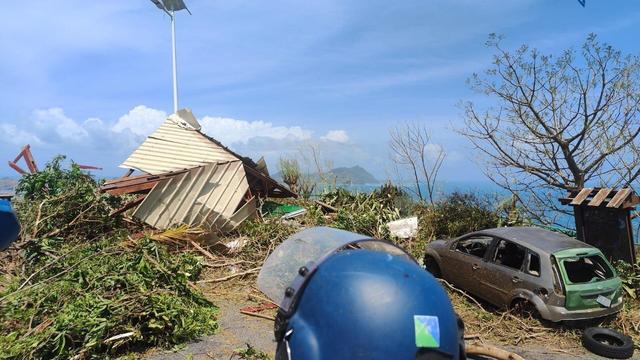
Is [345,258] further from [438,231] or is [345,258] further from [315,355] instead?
[438,231]

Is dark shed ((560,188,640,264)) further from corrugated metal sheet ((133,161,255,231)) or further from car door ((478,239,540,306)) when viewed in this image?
corrugated metal sheet ((133,161,255,231))

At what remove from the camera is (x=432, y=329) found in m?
2.65

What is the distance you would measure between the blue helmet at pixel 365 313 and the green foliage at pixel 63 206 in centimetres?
925

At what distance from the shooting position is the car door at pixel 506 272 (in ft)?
26.2

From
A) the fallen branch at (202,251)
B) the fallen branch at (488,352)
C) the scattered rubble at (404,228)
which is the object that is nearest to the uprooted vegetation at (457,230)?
the scattered rubble at (404,228)

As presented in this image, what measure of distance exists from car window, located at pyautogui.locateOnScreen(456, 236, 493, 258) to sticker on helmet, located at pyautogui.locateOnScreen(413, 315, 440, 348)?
6.89 metres

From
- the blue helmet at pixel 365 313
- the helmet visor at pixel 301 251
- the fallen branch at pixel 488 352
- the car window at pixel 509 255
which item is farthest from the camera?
the car window at pixel 509 255

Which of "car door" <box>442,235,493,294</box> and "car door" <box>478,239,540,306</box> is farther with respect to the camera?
"car door" <box>442,235,493,294</box>

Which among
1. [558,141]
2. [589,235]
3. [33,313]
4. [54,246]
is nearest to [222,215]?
[54,246]

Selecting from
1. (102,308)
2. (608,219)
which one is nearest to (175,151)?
(102,308)

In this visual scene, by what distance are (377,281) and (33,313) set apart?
18.3ft

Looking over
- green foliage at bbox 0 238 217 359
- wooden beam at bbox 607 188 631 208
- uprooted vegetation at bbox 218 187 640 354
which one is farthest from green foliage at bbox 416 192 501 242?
green foliage at bbox 0 238 217 359

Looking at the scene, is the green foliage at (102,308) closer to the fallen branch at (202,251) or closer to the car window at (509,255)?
the fallen branch at (202,251)

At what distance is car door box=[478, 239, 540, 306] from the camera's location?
7.97 m
